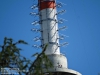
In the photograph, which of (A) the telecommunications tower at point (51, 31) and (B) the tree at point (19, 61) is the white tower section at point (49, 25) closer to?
(A) the telecommunications tower at point (51, 31)

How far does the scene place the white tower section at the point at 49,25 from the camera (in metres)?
45.6

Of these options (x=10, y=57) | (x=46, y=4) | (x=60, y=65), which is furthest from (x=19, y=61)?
(x=46, y=4)

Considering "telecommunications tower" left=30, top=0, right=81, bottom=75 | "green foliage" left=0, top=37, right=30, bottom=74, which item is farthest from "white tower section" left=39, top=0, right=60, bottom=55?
"green foliage" left=0, top=37, right=30, bottom=74

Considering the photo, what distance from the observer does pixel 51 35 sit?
46.2 metres

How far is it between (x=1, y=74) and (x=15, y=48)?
1.83 metres

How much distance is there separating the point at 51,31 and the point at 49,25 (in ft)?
3.90

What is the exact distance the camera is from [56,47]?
4581 centimetres

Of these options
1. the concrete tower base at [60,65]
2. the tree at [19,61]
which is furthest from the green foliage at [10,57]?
the concrete tower base at [60,65]

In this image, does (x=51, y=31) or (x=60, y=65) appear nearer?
(x=60, y=65)

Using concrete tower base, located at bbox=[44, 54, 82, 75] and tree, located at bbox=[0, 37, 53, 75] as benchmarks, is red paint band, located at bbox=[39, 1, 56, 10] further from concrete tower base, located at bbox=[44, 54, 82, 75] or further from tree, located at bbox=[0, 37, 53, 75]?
tree, located at bbox=[0, 37, 53, 75]

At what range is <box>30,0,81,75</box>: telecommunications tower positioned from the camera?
42.7m

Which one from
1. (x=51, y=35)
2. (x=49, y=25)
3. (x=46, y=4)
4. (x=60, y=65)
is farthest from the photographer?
(x=46, y=4)

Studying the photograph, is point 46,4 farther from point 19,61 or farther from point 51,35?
point 19,61

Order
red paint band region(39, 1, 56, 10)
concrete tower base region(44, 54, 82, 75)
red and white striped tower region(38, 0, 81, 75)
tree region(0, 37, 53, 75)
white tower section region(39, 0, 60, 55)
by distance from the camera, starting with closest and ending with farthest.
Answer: tree region(0, 37, 53, 75) → concrete tower base region(44, 54, 82, 75) → red and white striped tower region(38, 0, 81, 75) → white tower section region(39, 0, 60, 55) → red paint band region(39, 1, 56, 10)
